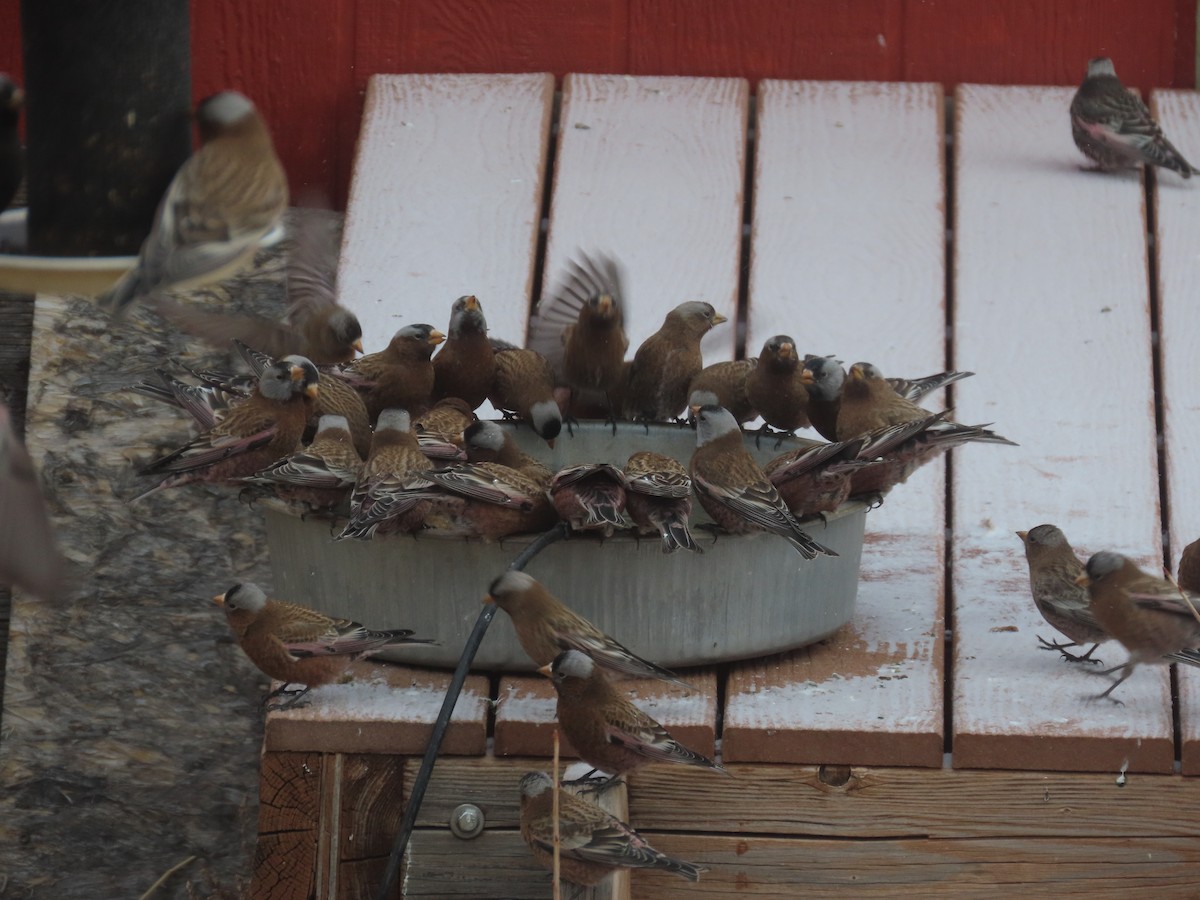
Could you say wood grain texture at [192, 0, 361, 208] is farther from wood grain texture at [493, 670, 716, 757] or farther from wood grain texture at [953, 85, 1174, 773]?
wood grain texture at [493, 670, 716, 757]

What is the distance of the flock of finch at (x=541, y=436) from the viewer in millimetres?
3203

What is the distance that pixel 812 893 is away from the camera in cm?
346

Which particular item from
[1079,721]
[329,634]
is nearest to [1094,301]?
[1079,721]

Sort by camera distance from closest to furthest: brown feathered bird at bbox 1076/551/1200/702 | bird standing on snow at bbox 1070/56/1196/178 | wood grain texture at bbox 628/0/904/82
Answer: brown feathered bird at bbox 1076/551/1200/702 → bird standing on snow at bbox 1070/56/1196/178 → wood grain texture at bbox 628/0/904/82

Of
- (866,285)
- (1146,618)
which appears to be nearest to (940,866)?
(1146,618)

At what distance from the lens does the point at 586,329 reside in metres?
4.62

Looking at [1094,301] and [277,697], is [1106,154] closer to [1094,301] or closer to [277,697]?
[1094,301]

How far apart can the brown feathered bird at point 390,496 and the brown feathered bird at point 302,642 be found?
7.2 inches

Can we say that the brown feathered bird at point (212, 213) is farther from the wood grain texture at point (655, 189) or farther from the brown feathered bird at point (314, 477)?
the wood grain texture at point (655, 189)

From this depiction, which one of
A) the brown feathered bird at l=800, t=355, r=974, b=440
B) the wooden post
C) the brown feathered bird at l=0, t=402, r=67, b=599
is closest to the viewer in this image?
the brown feathered bird at l=0, t=402, r=67, b=599

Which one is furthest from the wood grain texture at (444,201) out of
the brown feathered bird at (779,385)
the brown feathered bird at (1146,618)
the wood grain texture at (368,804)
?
the brown feathered bird at (1146,618)

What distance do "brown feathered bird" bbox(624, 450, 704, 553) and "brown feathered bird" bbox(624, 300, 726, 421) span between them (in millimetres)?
1065

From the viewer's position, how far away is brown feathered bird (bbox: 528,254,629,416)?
15.1 ft

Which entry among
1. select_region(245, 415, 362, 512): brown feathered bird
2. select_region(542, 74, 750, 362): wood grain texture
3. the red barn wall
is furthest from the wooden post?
the red barn wall
